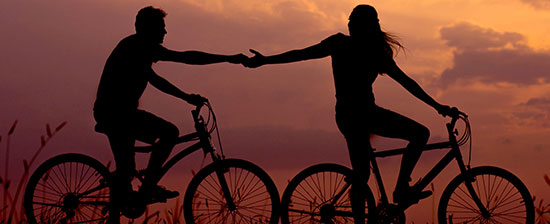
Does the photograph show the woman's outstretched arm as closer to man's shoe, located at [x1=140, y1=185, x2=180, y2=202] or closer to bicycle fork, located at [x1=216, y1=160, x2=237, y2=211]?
bicycle fork, located at [x1=216, y1=160, x2=237, y2=211]

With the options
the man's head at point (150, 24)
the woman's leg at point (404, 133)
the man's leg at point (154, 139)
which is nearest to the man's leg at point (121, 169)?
the man's leg at point (154, 139)

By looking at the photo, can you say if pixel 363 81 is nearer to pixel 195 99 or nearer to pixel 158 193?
pixel 195 99

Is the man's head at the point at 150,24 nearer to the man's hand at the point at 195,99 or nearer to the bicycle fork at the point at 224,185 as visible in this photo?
the man's hand at the point at 195,99

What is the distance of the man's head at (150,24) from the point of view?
7.17 m

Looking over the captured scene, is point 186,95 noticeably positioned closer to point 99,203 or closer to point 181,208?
point 181,208

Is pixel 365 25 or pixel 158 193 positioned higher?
pixel 365 25

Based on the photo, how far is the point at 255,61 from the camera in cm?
758

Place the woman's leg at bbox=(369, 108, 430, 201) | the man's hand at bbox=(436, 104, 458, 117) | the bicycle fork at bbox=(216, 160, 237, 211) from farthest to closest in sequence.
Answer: the man's hand at bbox=(436, 104, 458, 117)
the bicycle fork at bbox=(216, 160, 237, 211)
the woman's leg at bbox=(369, 108, 430, 201)

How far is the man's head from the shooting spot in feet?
23.5

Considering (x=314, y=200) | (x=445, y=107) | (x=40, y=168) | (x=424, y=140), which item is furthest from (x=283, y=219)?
(x=40, y=168)

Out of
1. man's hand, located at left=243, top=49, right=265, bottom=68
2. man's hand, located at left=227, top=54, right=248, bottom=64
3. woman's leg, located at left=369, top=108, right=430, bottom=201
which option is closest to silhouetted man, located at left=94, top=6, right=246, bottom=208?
man's hand, located at left=227, top=54, right=248, bottom=64

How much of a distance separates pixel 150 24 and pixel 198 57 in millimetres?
704

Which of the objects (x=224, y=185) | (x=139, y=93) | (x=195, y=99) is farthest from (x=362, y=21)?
(x=139, y=93)

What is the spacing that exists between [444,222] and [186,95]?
3.55 metres
